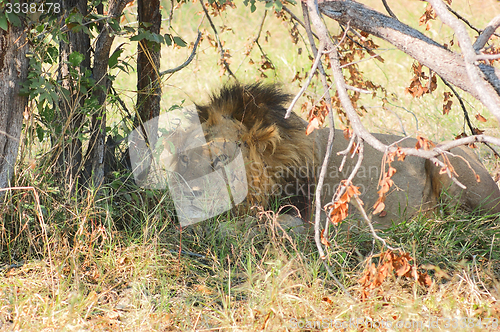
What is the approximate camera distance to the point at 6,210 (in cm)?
265

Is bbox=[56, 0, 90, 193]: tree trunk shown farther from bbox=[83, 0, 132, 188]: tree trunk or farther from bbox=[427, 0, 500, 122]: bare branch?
bbox=[427, 0, 500, 122]: bare branch

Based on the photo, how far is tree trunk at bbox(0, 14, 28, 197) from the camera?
2559 millimetres

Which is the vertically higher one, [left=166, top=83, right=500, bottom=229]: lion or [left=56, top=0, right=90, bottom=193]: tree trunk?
[left=56, top=0, right=90, bottom=193]: tree trunk

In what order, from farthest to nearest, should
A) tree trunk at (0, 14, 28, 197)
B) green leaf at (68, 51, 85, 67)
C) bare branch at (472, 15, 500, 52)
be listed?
1. green leaf at (68, 51, 85, 67)
2. tree trunk at (0, 14, 28, 197)
3. bare branch at (472, 15, 500, 52)

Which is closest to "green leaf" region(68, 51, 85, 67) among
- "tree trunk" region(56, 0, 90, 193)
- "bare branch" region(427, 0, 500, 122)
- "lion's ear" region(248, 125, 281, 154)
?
"tree trunk" region(56, 0, 90, 193)

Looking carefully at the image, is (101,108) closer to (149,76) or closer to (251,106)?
(149,76)

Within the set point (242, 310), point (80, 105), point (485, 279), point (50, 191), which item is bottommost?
point (485, 279)

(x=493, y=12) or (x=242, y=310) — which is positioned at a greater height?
(x=493, y=12)

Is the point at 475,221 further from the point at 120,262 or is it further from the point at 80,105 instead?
the point at 80,105

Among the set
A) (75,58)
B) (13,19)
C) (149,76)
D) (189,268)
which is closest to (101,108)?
(75,58)

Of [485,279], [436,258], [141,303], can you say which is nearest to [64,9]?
[141,303]

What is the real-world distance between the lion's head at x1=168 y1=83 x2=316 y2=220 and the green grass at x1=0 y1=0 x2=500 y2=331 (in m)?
0.24

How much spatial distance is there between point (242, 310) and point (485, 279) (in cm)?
141

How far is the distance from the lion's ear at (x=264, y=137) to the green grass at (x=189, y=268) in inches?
19.3
